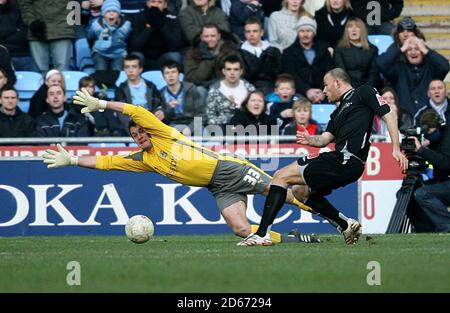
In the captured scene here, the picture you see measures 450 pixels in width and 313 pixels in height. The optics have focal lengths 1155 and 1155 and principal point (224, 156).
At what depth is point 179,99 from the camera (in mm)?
18281

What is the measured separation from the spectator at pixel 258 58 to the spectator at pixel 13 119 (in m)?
3.63

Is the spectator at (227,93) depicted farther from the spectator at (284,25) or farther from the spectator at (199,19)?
the spectator at (284,25)

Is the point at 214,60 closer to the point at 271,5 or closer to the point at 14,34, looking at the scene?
the point at 271,5

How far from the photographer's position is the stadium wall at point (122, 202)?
54.7 feet

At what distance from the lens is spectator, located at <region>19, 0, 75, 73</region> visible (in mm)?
19094

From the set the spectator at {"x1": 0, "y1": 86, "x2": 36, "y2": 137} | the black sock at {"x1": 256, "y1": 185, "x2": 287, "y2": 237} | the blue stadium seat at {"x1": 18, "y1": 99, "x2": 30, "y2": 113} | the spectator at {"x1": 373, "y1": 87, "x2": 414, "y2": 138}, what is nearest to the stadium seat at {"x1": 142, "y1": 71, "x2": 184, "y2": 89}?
the blue stadium seat at {"x1": 18, "y1": 99, "x2": 30, "y2": 113}

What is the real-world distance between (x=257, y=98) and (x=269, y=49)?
1756 millimetres

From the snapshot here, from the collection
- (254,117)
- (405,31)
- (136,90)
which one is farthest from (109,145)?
(405,31)

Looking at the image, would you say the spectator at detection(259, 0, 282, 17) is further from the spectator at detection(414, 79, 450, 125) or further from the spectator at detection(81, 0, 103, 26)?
the spectator at detection(414, 79, 450, 125)

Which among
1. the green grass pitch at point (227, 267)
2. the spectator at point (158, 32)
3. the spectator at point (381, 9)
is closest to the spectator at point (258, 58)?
the spectator at point (158, 32)

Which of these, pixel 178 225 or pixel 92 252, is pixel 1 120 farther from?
pixel 92 252

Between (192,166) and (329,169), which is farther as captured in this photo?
(192,166)

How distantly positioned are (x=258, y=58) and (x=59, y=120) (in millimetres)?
3471

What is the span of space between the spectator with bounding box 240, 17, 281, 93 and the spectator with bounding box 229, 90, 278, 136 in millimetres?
1198
